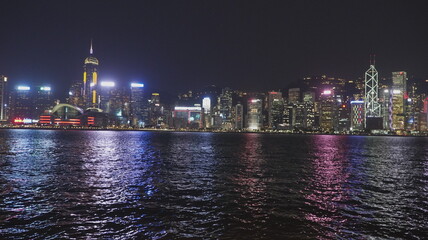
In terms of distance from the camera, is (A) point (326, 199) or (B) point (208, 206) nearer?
(B) point (208, 206)

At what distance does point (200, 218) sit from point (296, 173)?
21.4 metres

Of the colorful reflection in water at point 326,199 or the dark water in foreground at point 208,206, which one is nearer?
the dark water in foreground at point 208,206

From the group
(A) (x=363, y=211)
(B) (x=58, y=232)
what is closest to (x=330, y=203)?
(A) (x=363, y=211)

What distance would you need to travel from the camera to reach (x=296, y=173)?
36500mm

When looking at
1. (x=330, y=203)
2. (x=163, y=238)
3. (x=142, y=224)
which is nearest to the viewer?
(x=163, y=238)

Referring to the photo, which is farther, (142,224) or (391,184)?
(391,184)

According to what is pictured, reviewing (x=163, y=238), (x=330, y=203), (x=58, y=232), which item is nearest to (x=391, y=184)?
(x=330, y=203)

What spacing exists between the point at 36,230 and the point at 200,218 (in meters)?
8.39

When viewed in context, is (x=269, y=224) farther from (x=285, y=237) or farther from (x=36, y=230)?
(x=36, y=230)

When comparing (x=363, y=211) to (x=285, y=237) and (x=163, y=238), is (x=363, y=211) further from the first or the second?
(x=163, y=238)

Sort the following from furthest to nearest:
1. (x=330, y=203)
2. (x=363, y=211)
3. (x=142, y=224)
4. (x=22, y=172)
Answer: (x=22, y=172) < (x=330, y=203) < (x=363, y=211) < (x=142, y=224)

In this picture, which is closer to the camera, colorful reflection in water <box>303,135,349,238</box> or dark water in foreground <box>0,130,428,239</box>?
dark water in foreground <box>0,130,428,239</box>

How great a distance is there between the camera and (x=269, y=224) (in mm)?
16953

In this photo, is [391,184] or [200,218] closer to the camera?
[200,218]
